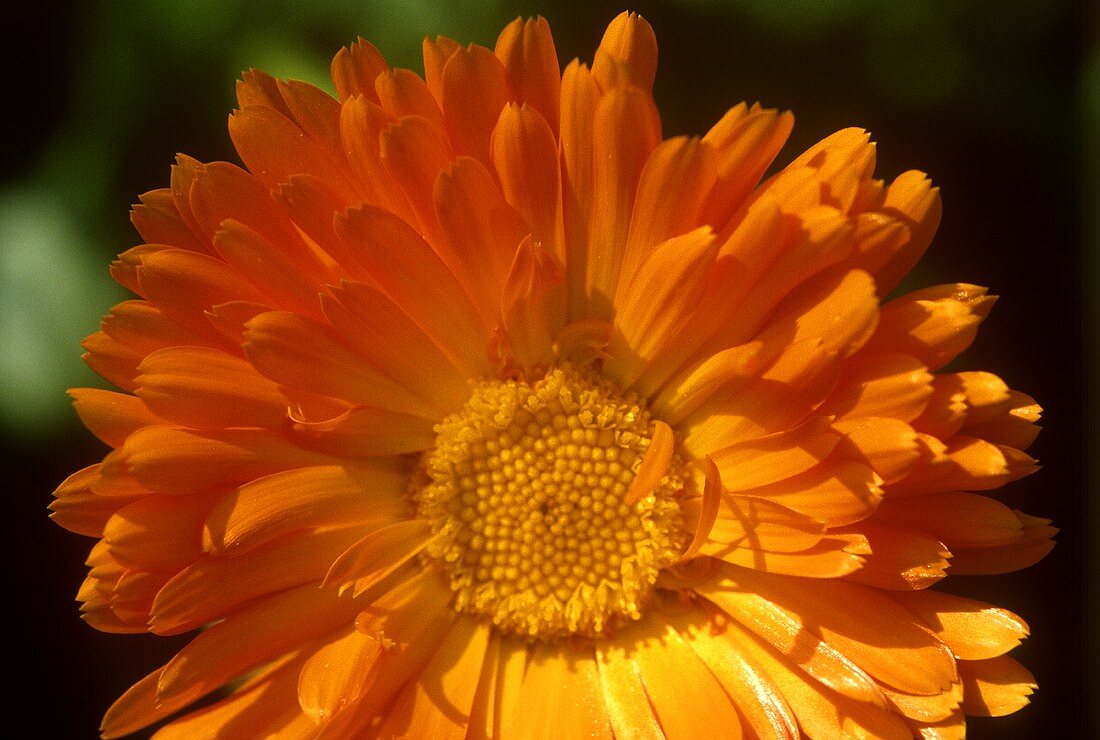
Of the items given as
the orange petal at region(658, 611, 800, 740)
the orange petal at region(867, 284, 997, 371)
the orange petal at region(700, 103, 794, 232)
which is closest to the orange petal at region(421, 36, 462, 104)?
the orange petal at region(700, 103, 794, 232)

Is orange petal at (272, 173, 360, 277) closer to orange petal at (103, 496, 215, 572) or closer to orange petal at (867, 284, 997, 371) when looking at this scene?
orange petal at (103, 496, 215, 572)

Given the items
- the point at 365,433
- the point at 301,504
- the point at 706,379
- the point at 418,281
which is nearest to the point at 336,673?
the point at 301,504

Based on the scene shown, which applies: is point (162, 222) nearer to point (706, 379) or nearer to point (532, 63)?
point (532, 63)

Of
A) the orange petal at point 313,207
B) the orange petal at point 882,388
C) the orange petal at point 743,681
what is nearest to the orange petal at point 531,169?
the orange petal at point 313,207

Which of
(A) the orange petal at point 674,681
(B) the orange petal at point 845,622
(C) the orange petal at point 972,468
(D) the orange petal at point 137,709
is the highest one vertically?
(C) the orange petal at point 972,468

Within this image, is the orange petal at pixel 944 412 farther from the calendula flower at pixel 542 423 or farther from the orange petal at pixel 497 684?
the orange petal at pixel 497 684

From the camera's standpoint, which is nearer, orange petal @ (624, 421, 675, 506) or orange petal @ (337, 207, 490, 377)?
orange petal @ (337, 207, 490, 377)

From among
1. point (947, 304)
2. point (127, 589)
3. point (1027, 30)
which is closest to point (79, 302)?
point (127, 589)
